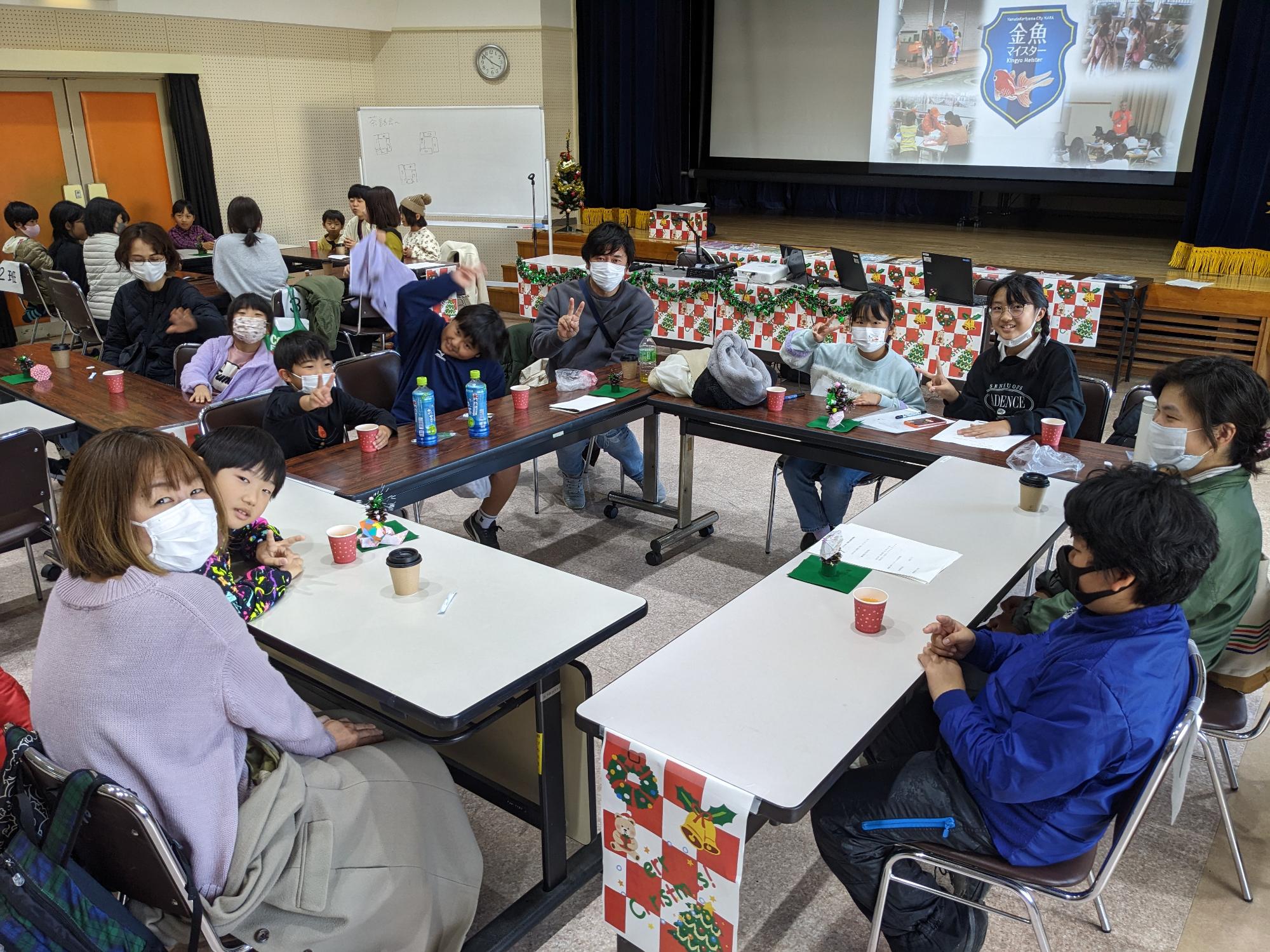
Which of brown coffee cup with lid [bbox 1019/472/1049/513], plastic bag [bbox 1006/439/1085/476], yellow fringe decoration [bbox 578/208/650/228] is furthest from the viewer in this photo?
yellow fringe decoration [bbox 578/208/650/228]

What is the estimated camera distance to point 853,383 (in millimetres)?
3861

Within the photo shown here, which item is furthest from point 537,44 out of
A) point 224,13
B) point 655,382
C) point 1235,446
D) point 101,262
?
point 1235,446

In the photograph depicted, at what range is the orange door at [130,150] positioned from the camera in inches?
334

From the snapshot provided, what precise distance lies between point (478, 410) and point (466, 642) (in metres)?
1.49

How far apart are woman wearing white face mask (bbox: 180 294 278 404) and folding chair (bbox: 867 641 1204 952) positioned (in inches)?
126

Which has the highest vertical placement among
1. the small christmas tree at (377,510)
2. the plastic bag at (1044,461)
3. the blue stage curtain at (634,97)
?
the blue stage curtain at (634,97)

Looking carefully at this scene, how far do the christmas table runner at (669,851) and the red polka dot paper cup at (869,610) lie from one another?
0.61 metres

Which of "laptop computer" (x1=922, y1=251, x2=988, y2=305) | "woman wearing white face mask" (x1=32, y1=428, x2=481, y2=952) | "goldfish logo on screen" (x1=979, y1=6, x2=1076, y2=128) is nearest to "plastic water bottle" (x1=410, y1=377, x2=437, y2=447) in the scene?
"woman wearing white face mask" (x1=32, y1=428, x2=481, y2=952)

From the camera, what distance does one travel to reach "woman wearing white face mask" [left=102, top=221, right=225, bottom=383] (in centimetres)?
448

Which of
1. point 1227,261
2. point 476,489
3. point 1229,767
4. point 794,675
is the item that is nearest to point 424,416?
point 476,489

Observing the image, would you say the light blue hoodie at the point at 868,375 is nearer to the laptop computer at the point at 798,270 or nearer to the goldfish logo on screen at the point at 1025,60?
the laptop computer at the point at 798,270

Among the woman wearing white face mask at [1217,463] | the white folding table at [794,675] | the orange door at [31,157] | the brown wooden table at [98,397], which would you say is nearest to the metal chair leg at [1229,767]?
the woman wearing white face mask at [1217,463]

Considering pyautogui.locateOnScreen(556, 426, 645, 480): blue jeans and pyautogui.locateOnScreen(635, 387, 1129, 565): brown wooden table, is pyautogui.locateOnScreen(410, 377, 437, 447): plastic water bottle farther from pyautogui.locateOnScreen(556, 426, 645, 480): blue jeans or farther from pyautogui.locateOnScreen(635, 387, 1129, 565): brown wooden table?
pyautogui.locateOnScreen(556, 426, 645, 480): blue jeans

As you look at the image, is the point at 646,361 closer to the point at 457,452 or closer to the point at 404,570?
the point at 457,452
